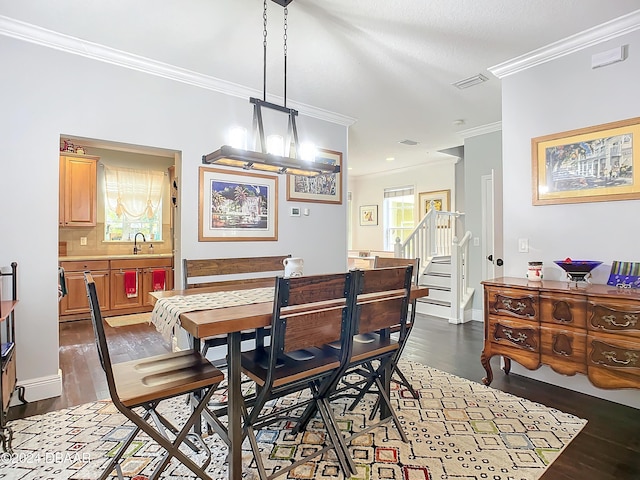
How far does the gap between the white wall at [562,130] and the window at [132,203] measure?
5.49 metres

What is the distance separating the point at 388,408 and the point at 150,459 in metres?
1.35

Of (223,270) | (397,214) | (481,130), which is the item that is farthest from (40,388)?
(397,214)

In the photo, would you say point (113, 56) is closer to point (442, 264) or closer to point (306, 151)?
point (306, 151)

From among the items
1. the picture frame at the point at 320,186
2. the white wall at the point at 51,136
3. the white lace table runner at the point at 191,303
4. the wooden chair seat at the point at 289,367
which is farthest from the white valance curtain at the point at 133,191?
the wooden chair seat at the point at 289,367

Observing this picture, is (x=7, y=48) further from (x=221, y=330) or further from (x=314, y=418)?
(x=314, y=418)

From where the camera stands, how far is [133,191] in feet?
19.9

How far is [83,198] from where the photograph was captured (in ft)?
17.4

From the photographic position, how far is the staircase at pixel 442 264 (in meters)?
5.03

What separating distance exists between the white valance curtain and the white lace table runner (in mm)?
4569

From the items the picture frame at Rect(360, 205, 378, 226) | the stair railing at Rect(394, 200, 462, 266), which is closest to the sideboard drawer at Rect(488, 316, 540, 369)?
the stair railing at Rect(394, 200, 462, 266)

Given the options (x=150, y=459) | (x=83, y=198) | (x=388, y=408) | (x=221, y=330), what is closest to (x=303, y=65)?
(x=221, y=330)

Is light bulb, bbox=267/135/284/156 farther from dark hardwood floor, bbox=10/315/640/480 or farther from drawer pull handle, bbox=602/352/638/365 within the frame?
drawer pull handle, bbox=602/352/638/365

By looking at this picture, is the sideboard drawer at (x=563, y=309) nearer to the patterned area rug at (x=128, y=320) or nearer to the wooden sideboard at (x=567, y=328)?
the wooden sideboard at (x=567, y=328)

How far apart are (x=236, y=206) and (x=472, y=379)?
8.96 ft
